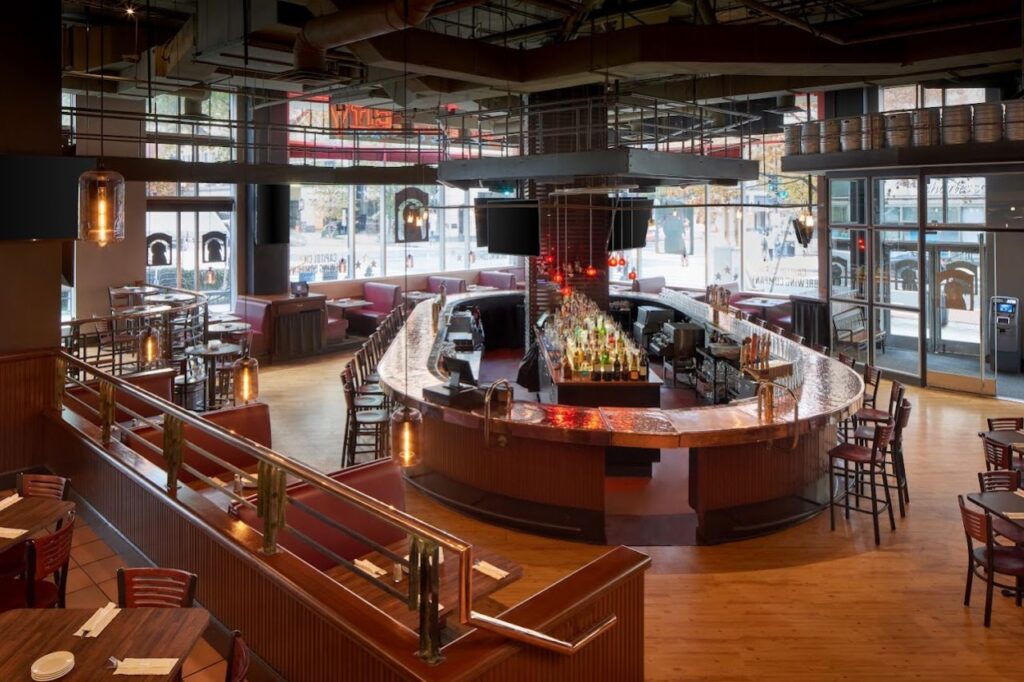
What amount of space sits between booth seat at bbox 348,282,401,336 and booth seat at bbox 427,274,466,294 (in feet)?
6.15

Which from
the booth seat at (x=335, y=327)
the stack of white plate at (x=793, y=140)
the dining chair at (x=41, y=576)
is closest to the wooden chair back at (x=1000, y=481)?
the dining chair at (x=41, y=576)

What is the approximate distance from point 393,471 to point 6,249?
3934 millimetres

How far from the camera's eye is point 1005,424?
8031mm

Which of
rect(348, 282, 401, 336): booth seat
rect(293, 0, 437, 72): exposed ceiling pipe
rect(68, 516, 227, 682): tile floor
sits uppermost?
rect(293, 0, 437, 72): exposed ceiling pipe

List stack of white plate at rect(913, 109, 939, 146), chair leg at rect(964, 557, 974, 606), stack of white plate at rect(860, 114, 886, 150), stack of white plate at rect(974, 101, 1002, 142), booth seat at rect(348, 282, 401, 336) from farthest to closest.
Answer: booth seat at rect(348, 282, 401, 336) < stack of white plate at rect(860, 114, 886, 150) < stack of white plate at rect(913, 109, 939, 146) < stack of white plate at rect(974, 101, 1002, 142) < chair leg at rect(964, 557, 974, 606)

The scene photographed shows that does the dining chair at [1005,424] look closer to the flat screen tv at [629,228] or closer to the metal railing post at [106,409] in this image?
the flat screen tv at [629,228]

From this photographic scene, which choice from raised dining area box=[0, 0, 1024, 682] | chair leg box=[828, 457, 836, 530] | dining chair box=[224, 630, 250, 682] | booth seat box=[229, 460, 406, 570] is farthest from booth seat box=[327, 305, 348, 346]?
dining chair box=[224, 630, 250, 682]

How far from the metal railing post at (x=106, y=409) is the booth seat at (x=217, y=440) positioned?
20 cm

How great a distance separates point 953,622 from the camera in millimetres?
5445

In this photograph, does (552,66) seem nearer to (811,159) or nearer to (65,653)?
(811,159)

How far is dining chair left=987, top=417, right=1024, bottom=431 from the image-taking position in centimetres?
785

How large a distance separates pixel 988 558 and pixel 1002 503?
0.39m

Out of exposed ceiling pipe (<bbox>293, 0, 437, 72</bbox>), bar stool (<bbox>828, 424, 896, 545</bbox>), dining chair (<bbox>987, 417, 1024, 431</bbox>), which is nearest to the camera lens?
exposed ceiling pipe (<bbox>293, 0, 437, 72</bbox>)

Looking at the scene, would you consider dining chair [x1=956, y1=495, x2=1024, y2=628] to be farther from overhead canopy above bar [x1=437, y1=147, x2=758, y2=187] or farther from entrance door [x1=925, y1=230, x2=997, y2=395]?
entrance door [x1=925, y1=230, x2=997, y2=395]
